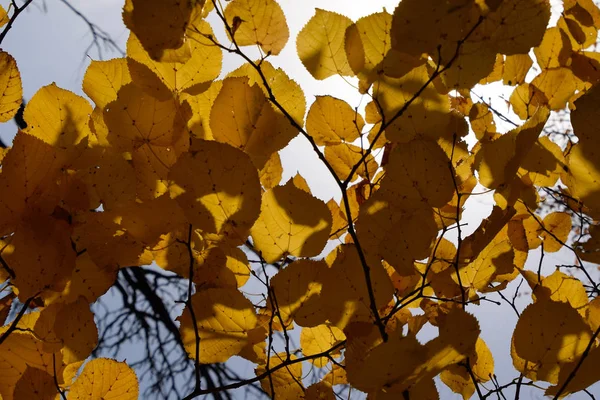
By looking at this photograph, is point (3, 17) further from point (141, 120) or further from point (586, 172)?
point (586, 172)

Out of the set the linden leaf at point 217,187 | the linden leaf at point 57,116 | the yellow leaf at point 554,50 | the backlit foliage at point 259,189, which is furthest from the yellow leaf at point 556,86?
the linden leaf at point 57,116

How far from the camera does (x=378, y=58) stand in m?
0.43

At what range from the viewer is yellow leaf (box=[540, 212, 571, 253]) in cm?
63

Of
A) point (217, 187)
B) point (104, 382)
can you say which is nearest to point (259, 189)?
point (217, 187)

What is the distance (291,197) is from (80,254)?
0.22m

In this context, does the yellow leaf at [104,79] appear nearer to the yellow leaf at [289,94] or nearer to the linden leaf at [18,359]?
the yellow leaf at [289,94]

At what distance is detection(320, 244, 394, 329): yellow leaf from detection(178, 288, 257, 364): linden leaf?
73 millimetres

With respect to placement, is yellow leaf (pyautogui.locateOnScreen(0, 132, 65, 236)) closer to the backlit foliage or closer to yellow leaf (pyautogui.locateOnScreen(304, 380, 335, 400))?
the backlit foliage

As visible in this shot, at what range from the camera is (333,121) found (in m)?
0.51

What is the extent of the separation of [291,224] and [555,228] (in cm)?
41

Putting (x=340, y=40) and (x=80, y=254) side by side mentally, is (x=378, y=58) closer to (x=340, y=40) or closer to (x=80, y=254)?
(x=340, y=40)

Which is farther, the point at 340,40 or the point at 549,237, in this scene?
the point at 549,237

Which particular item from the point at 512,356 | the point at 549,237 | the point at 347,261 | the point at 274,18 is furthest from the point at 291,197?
the point at 549,237

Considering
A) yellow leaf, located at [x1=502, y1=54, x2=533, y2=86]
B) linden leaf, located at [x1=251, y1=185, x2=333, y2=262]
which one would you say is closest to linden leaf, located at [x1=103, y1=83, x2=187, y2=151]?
linden leaf, located at [x1=251, y1=185, x2=333, y2=262]
